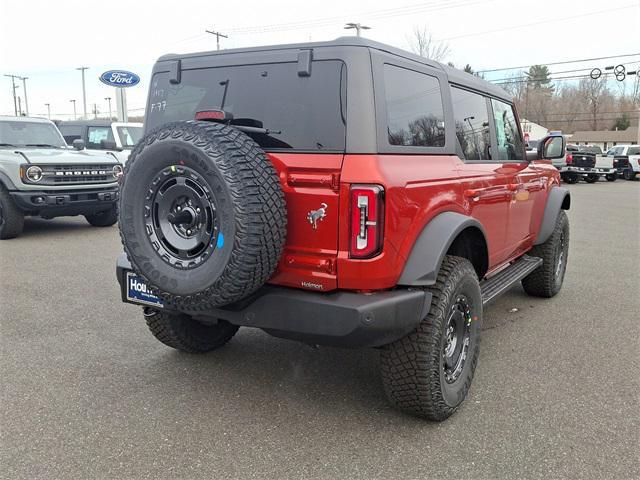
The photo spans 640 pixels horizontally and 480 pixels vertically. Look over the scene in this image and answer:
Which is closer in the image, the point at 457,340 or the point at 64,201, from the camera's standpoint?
the point at 457,340

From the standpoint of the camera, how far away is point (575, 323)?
15.6ft

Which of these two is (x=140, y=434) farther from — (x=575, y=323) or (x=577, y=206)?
(x=577, y=206)

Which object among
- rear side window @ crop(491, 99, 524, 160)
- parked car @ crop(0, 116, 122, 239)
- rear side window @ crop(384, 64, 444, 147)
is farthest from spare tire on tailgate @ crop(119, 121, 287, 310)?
parked car @ crop(0, 116, 122, 239)

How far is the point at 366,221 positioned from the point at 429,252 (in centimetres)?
44

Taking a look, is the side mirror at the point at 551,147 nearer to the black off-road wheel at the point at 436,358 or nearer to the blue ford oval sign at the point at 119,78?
the black off-road wheel at the point at 436,358

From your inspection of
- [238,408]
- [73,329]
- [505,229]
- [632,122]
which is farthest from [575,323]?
[632,122]

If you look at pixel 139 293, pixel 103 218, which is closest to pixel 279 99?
pixel 139 293

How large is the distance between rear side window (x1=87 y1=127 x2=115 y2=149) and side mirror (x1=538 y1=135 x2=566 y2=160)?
9.69 metres

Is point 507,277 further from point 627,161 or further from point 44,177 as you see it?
point 627,161

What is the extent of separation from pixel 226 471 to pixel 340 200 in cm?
138

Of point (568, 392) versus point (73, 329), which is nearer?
point (568, 392)

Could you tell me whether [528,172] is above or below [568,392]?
above

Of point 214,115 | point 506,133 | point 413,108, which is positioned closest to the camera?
point 214,115

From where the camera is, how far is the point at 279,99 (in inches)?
114
